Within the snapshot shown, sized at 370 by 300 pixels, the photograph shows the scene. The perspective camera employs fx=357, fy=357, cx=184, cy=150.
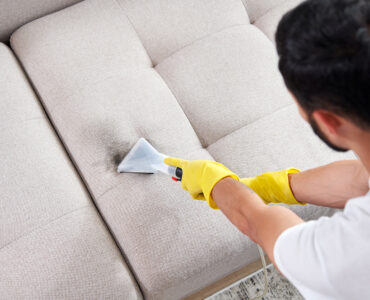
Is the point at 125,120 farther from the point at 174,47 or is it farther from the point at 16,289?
the point at 16,289

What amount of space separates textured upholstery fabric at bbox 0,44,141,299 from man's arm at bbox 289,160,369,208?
587mm

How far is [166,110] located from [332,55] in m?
0.81

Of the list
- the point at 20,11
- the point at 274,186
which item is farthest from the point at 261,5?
the point at 20,11

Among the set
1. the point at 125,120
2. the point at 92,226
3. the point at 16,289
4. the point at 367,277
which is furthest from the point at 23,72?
the point at 367,277

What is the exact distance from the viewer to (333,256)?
2.05ft

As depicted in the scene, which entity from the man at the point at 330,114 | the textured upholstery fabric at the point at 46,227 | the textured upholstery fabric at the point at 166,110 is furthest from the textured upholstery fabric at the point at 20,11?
the man at the point at 330,114

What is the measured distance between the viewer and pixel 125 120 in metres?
1.28

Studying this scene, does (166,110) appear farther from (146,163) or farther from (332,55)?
(332,55)

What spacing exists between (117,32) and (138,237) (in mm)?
839

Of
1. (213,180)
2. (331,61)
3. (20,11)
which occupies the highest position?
(20,11)

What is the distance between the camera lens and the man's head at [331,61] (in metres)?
0.55

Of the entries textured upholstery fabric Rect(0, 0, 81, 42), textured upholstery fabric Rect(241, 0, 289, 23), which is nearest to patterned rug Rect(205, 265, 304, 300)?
textured upholstery fabric Rect(241, 0, 289, 23)

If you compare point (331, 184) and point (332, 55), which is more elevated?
point (332, 55)

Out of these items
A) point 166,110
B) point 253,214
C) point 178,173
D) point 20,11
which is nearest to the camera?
point 253,214
